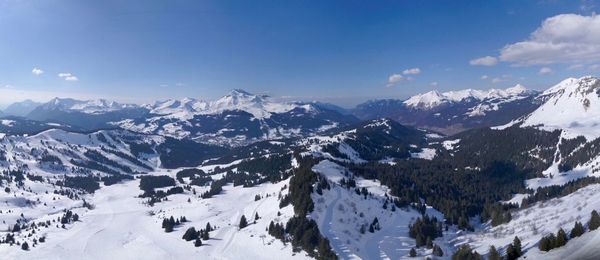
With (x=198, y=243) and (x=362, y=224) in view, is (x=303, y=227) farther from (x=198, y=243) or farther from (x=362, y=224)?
(x=198, y=243)

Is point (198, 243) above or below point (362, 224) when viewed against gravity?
below

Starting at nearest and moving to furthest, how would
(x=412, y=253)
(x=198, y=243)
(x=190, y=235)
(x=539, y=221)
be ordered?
(x=539, y=221)
(x=412, y=253)
(x=198, y=243)
(x=190, y=235)

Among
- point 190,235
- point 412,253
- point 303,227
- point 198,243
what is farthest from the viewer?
point 190,235

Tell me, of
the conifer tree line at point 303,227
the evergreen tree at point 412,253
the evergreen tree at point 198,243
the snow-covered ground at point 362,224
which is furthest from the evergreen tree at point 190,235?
the evergreen tree at point 412,253

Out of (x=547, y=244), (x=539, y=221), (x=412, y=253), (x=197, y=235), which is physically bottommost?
(x=197, y=235)

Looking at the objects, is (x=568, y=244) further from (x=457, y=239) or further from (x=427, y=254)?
(x=457, y=239)

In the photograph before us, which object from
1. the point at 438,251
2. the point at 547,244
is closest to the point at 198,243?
the point at 438,251

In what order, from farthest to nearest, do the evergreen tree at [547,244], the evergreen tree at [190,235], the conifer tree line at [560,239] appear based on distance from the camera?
the evergreen tree at [190,235] < the evergreen tree at [547,244] < the conifer tree line at [560,239]

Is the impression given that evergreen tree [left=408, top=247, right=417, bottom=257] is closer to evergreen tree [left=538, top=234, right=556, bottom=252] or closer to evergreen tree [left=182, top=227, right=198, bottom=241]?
evergreen tree [left=538, top=234, right=556, bottom=252]

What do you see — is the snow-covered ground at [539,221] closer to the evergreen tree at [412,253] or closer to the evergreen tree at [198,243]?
the evergreen tree at [412,253]

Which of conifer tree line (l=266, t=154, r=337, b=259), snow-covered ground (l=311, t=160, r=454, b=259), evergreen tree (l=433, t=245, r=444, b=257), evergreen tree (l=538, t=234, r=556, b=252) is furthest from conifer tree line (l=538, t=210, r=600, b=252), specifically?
conifer tree line (l=266, t=154, r=337, b=259)

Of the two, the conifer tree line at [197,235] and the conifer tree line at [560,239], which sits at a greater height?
the conifer tree line at [560,239]
